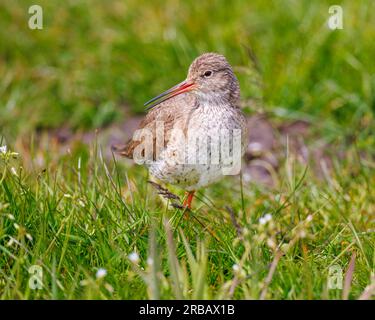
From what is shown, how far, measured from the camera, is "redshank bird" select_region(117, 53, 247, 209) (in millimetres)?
4363

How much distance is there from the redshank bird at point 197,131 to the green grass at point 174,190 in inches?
8.6

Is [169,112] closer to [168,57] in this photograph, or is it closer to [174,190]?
[174,190]

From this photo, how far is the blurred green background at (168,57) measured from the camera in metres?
6.38

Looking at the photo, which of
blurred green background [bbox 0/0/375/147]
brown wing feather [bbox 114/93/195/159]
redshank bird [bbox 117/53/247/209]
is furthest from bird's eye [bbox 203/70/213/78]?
blurred green background [bbox 0/0/375/147]

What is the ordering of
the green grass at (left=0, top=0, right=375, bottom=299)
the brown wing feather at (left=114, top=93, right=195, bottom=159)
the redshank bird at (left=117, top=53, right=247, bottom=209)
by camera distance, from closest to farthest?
the green grass at (left=0, top=0, right=375, bottom=299) → the redshank bird at (left=117, top=53, right=247, bottom=209) → the brown wing feather at (left=114, top=93, right=195, bottom=159)

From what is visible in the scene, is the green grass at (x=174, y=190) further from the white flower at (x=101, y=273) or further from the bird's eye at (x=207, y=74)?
the bird's eye at (x=207, y=74)

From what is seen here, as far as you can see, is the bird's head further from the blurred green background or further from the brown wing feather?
the blurred green background

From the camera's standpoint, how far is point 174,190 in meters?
5.14

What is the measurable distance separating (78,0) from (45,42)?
0.61 m

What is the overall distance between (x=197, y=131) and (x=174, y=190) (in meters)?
0.85

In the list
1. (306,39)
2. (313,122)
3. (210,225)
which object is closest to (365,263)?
(210,225)

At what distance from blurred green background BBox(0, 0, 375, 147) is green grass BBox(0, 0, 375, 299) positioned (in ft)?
0.04

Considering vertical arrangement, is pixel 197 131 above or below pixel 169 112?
below

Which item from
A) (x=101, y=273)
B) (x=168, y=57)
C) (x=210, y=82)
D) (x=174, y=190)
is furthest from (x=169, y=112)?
(x=168, y=57)
